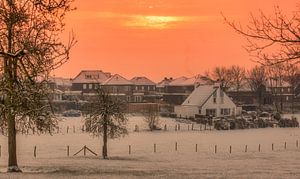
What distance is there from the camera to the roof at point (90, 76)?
151m

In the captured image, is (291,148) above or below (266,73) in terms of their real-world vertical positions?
below

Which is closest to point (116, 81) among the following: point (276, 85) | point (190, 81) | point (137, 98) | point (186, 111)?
point (137, 98)

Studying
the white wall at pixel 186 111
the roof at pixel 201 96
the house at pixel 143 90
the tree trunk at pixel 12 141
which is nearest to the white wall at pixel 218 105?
the roof at pixel 201 96

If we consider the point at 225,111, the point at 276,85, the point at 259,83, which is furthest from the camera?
the point at 276,85

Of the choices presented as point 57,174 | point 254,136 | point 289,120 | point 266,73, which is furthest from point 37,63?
point 266,73

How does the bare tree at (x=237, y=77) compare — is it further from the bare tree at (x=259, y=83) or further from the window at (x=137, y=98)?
the window at (x=137, y=98)

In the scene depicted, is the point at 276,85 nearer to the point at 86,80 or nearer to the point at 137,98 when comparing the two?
the point at 137,98

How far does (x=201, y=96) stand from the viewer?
102m

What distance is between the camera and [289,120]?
295 feet

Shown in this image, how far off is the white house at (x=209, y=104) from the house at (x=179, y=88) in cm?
2922

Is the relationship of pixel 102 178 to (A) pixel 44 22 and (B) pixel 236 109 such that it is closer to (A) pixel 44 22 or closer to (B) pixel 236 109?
(A) pixel 44 22

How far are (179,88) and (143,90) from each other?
2603 centimetres

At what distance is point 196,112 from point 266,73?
58596 millimetres

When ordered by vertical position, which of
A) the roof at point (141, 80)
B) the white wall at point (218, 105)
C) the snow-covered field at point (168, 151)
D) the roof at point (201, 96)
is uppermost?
the roof at point (141, 80)
